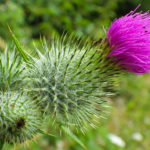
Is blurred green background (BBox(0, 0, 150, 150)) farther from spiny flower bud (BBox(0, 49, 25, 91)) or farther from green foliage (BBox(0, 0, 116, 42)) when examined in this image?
spiny flower bud (BBox(0, 49, 25, 91))

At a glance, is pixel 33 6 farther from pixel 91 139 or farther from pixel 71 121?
pixel 71 121

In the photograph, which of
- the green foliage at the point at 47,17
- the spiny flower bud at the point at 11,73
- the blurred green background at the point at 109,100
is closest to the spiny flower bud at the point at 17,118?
the spiny flower bud at the point at 11,73

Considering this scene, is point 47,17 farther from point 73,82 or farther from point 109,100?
point 73,82

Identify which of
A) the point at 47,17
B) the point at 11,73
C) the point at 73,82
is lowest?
the point at 11,73

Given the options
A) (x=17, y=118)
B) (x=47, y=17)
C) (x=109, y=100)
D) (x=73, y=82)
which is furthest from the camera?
(x=47, y=17)

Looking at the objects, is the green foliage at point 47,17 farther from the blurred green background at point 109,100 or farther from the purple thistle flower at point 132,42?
the purple thistle flower at point 132,42

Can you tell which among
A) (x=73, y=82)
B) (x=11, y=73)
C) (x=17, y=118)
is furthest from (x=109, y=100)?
(x=17, y=118)
